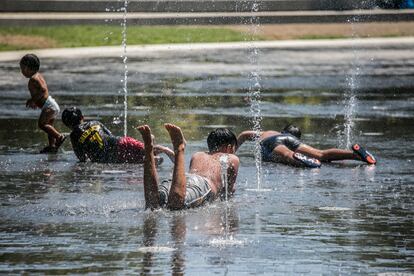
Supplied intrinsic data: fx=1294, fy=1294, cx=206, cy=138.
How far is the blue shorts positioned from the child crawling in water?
3080mm

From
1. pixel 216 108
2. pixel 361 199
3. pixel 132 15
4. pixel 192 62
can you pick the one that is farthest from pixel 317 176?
pixel 132 15

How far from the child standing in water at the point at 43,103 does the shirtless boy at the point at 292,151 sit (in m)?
2.34

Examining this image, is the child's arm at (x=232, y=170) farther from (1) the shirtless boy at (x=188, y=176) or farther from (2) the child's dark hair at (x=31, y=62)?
(2) the child's dark hair at (x=31, y=62)

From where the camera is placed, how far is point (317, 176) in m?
13.4

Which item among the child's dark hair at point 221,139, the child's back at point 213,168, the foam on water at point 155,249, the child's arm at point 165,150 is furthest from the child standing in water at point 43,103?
the foam on water at point 155,249

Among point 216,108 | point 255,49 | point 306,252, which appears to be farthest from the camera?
point 255,49

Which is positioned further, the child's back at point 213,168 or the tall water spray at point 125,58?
the tall water spray at point 125,58

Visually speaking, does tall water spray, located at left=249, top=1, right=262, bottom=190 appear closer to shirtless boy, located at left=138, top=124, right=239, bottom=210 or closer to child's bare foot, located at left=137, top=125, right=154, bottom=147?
shirtless boy, located at left=138, top=124, right=239, bottom=210

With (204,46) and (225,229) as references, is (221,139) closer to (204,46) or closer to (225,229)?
(225,229)

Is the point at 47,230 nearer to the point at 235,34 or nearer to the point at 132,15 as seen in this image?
the point at 235,34

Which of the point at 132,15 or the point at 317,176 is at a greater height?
the point at 132,15

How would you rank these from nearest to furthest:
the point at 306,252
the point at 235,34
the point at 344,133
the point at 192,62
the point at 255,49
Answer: the point at 306,252 → the point at 344,133 → the point at 192,62 → the point at 255,49 → the point at 235,34

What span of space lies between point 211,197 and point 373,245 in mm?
2173

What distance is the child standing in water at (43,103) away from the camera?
50.3 ft
